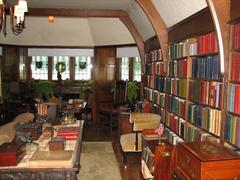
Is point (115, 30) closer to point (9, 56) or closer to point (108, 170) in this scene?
point (9, 56)

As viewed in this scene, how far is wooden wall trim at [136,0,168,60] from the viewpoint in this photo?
427cm

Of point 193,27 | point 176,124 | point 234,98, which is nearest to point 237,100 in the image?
point 234,98

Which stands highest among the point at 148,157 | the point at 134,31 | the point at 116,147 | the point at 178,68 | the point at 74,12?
the point at 74,12

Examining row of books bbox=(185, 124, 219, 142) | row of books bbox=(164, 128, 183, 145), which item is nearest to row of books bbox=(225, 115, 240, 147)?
row of books bbox=(185, 124, 219, 142)

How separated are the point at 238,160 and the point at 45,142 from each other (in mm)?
1696

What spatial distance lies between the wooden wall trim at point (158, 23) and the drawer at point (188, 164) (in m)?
2.38

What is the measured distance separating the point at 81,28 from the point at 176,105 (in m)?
5.29

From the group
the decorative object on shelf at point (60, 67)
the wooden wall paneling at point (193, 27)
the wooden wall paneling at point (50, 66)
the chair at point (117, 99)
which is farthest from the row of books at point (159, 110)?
the wooden wall paneling at point (50, 66)

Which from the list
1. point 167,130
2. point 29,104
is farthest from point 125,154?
point 29,104

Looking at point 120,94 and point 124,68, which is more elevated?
point 124,68

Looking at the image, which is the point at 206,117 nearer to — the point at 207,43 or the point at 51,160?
the point at 207,43

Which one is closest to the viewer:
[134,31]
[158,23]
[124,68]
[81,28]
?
[158,23]

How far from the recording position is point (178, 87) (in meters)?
3.92

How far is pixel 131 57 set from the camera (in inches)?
329
